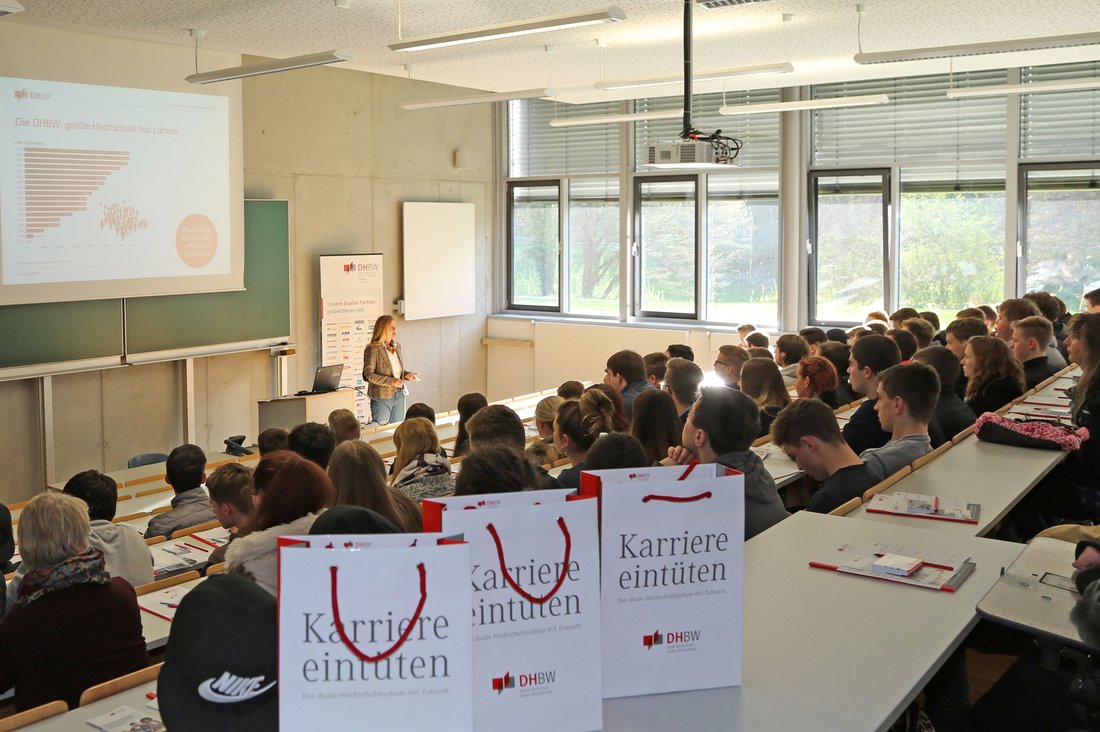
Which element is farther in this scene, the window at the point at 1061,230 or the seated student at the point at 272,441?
the window at the point at 1061,230

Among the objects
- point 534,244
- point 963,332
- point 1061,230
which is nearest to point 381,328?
point 534,244

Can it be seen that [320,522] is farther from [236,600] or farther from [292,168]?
[292,168]

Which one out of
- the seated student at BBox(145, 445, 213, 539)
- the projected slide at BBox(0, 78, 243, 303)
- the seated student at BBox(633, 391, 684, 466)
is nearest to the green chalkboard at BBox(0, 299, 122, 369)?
the projected slide at BBox(0, 78, 243, 303)

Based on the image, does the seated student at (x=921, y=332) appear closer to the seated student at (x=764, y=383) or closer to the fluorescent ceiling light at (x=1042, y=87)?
the seated student at (x=764, y=383)

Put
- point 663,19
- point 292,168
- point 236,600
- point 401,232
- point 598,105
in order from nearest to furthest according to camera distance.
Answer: point 236,600, point 663,19, point 292,168, point 401,232, point 598,105

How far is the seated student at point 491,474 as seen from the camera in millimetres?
2254

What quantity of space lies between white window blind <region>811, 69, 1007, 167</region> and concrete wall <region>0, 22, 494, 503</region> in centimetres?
415

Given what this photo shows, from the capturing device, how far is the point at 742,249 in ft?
37.2

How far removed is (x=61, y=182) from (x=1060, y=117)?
8.81m

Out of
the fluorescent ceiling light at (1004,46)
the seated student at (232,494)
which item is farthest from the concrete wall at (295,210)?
the fluorescent ceiling light at (1004,46)

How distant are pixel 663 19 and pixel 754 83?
133 inches

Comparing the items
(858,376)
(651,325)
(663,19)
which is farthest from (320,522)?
(651,325)

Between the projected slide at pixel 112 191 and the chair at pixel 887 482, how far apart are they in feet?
21.2

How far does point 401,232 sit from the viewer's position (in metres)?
11.2
